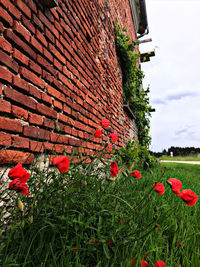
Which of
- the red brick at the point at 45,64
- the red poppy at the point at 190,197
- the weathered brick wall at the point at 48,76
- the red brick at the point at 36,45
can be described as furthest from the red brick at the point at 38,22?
the red poppy at the point at 190,197

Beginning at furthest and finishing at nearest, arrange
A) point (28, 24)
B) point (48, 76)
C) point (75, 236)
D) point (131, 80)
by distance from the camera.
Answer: point (131, 80) < point (48, 76) < point (28, 24) < point (75, 236)

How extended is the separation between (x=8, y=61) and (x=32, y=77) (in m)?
0.23

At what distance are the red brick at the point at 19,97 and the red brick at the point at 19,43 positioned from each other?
13.1 inches

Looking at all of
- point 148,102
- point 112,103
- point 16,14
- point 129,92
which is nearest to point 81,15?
point 16,14

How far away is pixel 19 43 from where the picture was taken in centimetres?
129

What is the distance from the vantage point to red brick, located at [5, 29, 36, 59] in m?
1.21

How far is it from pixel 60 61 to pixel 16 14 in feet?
1.94

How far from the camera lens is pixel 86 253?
90 centimetres

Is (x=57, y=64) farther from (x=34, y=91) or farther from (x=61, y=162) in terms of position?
(x=61, y=162)

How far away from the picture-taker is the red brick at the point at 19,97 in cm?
119

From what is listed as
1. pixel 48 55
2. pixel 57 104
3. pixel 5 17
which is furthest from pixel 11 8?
pixel 57 104

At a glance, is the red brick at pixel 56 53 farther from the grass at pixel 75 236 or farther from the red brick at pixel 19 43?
the grass at pixel 75 236

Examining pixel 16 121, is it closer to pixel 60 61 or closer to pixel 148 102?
pixel 60 61

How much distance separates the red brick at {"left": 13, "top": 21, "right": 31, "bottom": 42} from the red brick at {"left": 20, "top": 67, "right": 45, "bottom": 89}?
0.77 ft
